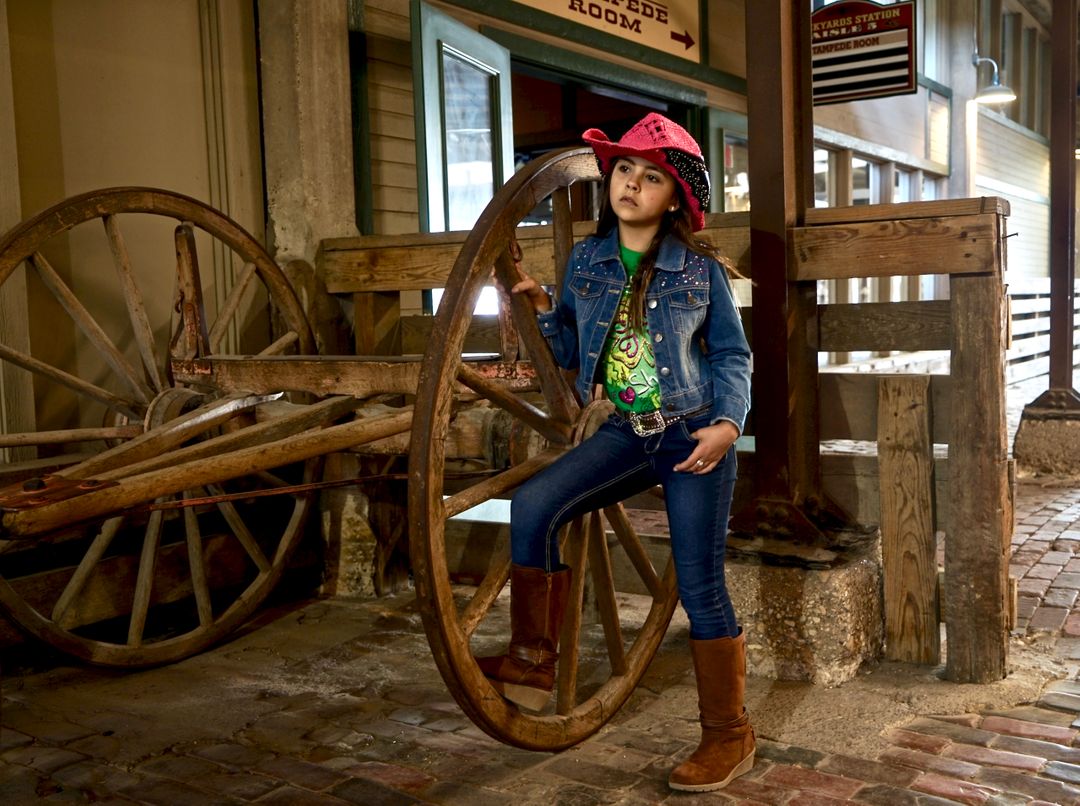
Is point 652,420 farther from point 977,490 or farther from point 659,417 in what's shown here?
point 977,490

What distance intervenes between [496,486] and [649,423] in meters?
0.44

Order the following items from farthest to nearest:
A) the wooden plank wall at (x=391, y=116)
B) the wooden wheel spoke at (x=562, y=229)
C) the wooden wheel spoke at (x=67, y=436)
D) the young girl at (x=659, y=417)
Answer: the wooden plank wall at (x=391, y=116) → the wooden wheel spoke at (x=67, y=436) → the wooden wheel spoke at (x=562, y=229) → the young girl at (x=659, y=417)

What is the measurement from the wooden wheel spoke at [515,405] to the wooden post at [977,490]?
1357 millimetres

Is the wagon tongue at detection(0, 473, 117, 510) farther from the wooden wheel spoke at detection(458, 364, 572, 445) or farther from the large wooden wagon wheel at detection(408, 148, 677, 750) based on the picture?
the wooden wheel spoke at detection(458, 364, 572, 445)

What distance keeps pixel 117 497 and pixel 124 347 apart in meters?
2.30

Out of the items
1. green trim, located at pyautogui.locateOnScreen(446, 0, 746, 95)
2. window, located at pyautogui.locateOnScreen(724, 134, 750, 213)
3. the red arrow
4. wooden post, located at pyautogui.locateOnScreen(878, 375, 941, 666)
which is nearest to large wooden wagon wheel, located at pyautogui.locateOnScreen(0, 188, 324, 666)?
wooden post, located at pyautogui.locateOnScreen(878, 375, 941, 666)

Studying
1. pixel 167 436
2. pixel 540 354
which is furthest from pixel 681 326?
pixel 167 436

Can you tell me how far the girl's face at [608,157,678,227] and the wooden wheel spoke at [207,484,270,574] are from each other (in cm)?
220

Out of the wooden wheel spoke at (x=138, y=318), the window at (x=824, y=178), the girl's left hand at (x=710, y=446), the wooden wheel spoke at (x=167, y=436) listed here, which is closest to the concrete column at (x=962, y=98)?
the window at (x=824, y=178)

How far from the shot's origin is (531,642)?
2803 mm

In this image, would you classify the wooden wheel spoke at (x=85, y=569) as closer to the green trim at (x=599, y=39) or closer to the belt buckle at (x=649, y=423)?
the belt buckle at (x=649, y=423)

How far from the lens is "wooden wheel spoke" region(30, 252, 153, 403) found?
3.96 meters

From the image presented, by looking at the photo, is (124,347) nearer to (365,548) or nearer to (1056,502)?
(365,548)

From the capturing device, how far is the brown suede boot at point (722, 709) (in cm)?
291
